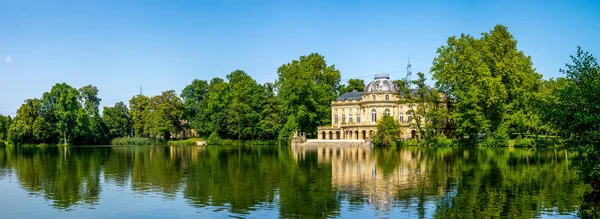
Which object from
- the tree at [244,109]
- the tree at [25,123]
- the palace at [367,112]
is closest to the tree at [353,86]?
the palace at [367,112]

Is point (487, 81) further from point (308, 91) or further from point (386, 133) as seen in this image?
point (308, 91)

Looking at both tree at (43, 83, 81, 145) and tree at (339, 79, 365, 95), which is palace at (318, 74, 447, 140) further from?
tree at (43, 83, 81, 145)

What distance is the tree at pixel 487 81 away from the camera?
52.5 m

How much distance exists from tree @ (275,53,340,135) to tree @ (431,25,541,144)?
17.8 metres

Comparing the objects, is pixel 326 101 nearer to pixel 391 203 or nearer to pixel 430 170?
pixel 430 170

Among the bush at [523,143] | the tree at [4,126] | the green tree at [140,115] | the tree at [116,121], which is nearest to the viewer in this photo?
the bush at [523,143]

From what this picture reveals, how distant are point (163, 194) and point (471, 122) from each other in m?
41.8

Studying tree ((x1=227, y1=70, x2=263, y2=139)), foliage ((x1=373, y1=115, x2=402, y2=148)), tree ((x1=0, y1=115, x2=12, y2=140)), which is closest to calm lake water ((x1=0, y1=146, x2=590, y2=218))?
foliage ((x1=373, y1=115, x2=402, y2=148))

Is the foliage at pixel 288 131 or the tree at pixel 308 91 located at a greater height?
the tree at pixel 308 91

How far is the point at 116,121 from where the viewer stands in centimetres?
8194

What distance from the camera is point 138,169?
28.2m

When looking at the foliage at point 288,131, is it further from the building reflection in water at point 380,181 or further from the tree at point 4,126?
the building reflection in water at point 380,181

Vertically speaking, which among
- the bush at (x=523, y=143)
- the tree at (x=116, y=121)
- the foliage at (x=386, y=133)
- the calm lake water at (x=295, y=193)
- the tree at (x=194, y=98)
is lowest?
the calm lake water at (x=295, y=193)

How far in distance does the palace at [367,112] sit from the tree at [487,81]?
393 inches
